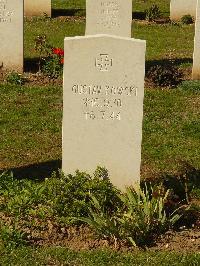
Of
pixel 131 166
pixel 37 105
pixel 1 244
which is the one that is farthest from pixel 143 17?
pixel 1 244

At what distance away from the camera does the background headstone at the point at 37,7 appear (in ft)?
67.6

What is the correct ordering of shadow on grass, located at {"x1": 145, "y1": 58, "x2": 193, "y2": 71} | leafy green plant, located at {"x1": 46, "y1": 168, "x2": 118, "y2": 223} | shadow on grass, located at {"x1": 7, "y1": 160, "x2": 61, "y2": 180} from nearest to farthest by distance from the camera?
1. leafy green plant, located at {"x1": 46, "y1": 168, "x2": 118, "y2": 223}
2. shadow on grass, located at {"x1": 7, "y1": 160, "x2": 61, "y2": 180}
3. shadow on grass, located at {"x1": 145, "y1": 58, "x2": 193, "y2": 71}

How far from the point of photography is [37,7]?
20.7 metres

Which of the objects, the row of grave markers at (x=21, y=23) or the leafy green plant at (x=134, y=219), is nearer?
the leafy green plant at (x=134, y=219)

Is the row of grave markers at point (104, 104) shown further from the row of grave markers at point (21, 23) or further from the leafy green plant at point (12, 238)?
the row of grave markers at point (21, 23)

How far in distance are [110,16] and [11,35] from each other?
2.15 metres

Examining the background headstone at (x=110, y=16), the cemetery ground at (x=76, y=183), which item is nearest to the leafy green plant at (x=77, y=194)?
the cemetery ground at (x=76, y=183)

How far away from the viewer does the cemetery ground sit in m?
7.04

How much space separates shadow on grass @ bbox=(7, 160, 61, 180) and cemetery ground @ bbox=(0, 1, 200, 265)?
0.01m

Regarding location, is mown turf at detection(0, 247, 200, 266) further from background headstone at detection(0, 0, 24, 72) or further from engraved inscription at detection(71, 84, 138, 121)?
background headstone at detection(0, 0, 24, 72)

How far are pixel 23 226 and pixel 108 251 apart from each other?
1.03m

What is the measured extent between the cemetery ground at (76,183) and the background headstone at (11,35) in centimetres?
34

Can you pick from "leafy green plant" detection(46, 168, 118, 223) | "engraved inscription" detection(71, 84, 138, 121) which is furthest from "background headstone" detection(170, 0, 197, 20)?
"leafy green plant" detection(46, 168, 118, 223)

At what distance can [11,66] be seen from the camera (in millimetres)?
14250
